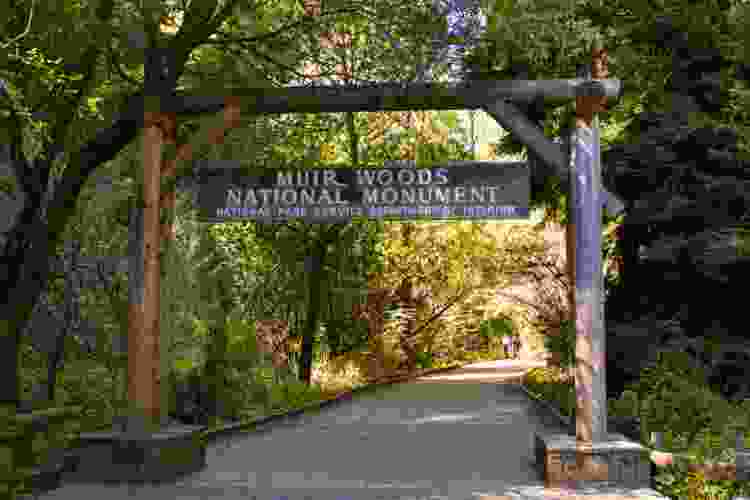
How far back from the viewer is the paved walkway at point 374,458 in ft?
30.9

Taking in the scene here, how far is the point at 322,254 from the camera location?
79.6 ft

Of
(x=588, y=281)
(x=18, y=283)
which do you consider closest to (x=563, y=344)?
(x=588, y=281)

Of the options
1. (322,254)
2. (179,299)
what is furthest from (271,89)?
(322,254)

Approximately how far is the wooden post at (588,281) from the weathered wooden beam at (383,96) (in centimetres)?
46

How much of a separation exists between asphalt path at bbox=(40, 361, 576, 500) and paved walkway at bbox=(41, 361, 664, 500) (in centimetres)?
1

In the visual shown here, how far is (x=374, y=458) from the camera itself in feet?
39.7

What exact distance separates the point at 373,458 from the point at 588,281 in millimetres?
3738

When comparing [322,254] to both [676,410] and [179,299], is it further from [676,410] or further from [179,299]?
[676,410]

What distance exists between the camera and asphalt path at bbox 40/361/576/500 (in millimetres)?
9445

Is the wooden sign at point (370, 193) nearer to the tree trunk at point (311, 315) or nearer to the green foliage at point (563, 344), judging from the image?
the green foliage at point (563, 344)

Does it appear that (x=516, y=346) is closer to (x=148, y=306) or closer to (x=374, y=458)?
(x=374, y=458)

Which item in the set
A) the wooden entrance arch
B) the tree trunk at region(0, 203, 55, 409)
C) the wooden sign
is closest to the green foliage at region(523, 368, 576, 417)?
the wooden entrance arch

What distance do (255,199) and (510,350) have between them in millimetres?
46482

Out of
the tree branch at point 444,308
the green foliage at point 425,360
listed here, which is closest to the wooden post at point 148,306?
the tree branch at point 444,308
